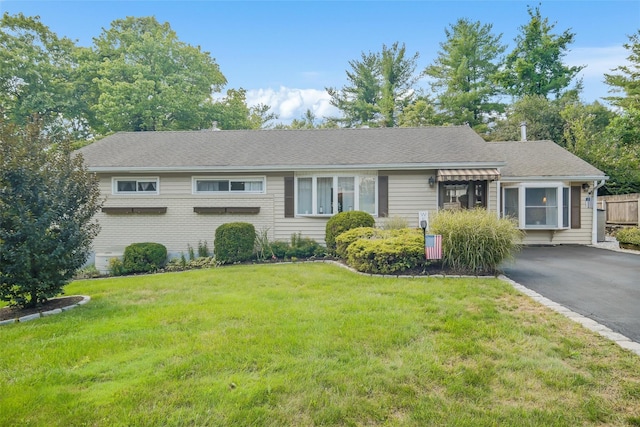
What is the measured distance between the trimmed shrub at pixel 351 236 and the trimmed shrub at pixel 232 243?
263 cm

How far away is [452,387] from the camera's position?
107 inches

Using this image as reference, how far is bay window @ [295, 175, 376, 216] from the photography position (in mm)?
10680

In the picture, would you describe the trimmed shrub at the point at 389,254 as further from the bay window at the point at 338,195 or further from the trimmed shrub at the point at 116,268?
the trimmed shrub at the point at 116,268

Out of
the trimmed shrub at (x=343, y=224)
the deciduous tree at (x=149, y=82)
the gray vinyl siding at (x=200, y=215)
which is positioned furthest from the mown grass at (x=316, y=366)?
the deciduous tree at (x=149, y=82)

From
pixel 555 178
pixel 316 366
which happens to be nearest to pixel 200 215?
pixel 316 366

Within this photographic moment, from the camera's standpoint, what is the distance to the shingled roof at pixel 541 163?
1183 centimetres

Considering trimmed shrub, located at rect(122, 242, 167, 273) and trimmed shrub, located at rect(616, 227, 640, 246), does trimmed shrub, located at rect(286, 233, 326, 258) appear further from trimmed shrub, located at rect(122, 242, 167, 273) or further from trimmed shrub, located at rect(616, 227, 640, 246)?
trimmed shrub, located at rect(616, 227, 640, 246)

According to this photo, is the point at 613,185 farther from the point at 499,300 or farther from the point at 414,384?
the point at 414,384

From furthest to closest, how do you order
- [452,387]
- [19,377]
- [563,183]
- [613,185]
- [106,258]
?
[613,185] → [563,183] → [106,258] → [19,377] → [452,387]

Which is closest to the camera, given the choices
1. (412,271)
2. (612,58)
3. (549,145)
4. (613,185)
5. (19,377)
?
(19,377)

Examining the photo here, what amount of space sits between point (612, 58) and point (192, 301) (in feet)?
84.6

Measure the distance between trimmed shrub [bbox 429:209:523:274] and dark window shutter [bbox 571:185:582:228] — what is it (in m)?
6.69

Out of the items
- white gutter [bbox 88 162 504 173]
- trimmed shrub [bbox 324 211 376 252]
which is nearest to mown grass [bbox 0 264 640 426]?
trimmed shrub [bbox 324 211 376 252]

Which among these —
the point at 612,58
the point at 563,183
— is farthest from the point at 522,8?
the point at 563,183
